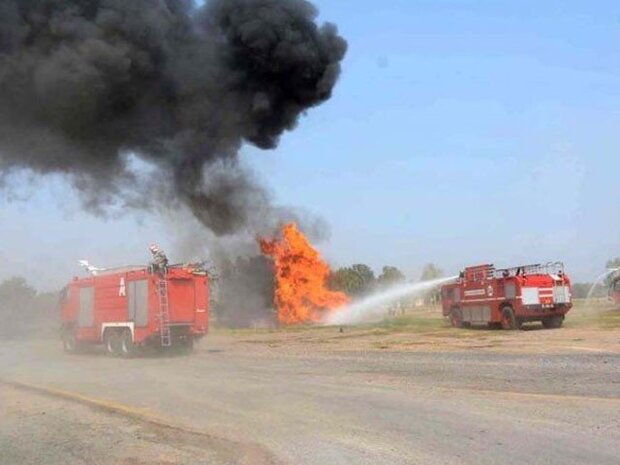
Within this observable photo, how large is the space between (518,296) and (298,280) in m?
19.7

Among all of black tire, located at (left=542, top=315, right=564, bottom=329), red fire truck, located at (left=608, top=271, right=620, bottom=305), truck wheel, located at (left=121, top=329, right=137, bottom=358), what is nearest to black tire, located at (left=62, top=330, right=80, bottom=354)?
truck wheel, located at (left=121, top=329, right=137, bottom=358)

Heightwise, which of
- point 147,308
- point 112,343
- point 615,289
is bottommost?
point 112,343

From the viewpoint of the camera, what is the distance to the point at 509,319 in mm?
29328

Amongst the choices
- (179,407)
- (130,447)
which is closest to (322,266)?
(179,407)

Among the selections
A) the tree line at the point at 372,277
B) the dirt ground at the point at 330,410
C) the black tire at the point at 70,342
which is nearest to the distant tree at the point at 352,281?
the tree line at the point at 372,277

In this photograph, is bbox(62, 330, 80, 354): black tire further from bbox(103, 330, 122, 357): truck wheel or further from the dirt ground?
the dirt ground

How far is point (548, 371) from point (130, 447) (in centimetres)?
964

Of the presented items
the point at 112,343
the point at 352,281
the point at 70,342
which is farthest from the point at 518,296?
the point at 352,281

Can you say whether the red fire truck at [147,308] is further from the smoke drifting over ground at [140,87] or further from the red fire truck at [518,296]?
the red fire truck at [518,296]

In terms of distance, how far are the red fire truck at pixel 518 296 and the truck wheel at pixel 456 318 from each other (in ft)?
3.14

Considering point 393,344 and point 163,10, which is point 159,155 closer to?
point 163,10

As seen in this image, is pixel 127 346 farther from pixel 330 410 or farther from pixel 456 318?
pixel 456 318

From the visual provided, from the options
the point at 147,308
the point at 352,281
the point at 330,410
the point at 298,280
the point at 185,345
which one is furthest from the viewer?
the point at 352,281

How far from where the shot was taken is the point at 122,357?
23672mm
